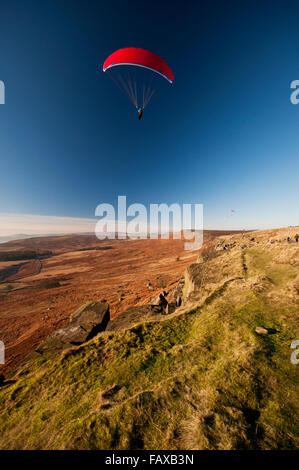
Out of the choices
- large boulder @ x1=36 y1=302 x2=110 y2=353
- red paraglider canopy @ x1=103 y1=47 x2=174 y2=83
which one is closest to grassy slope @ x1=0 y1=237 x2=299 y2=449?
large boulder @ x1=36 y1=302 x2=110 y2=353

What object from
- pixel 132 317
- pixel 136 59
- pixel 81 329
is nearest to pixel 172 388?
pixel 132 317

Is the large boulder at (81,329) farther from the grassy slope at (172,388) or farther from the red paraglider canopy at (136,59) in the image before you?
the red paraglider canopy at (136,59)

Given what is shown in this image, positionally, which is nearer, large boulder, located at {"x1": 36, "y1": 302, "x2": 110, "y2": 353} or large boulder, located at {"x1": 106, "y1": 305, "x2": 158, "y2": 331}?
large boulder, located at {"x1": 36, "y1": 302, "x2": 110, "y2": 353}

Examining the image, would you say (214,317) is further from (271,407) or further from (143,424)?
(143,424)

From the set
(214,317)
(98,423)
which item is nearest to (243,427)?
(98,423)

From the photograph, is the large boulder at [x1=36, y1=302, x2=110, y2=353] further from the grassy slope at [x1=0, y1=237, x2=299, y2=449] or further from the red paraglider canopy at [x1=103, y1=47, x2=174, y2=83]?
the red paraglider canopy at [x1=103, y1=47, x2=174, y2=83]

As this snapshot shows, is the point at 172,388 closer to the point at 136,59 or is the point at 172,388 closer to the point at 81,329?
the point at 81,329

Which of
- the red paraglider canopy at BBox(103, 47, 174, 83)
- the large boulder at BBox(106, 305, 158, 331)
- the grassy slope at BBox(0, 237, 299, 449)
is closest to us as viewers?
the grassy slope at BBox(0, 237, 299, 449)
